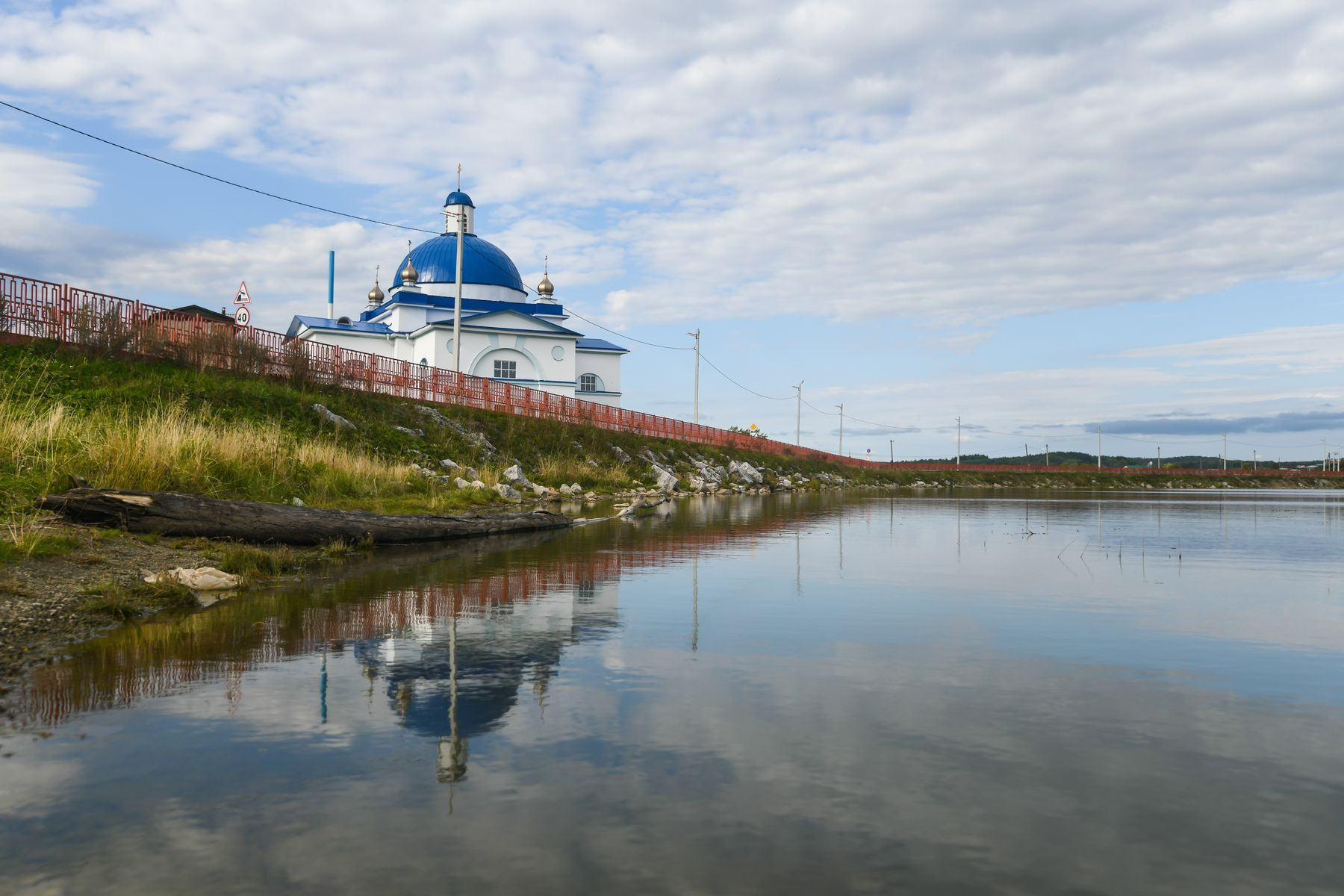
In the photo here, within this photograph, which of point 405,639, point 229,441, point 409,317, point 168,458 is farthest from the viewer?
point 409,317

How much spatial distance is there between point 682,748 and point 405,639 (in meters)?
3.19

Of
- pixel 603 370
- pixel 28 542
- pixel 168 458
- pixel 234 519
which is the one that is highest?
pixel 603 370

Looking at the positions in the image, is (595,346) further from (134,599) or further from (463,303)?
(134,599)

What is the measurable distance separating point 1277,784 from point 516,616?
5.53 meters

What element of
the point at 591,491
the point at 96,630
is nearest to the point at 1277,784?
the point at 96,630

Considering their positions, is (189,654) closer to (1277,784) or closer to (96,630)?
(96,630)

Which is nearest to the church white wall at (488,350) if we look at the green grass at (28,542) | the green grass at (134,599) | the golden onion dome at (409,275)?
the golden onion dome at (409,275)

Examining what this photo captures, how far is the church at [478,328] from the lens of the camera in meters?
57.2

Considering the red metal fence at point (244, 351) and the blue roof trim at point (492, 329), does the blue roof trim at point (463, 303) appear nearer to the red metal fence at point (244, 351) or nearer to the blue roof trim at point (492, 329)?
the blue roof trim at point (492, 329)

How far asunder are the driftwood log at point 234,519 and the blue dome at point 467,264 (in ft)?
171

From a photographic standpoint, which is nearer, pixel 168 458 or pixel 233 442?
pixel 168 458

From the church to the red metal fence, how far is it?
54.6ft

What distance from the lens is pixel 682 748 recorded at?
4332 mm

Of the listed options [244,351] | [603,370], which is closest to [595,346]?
[603,370]
